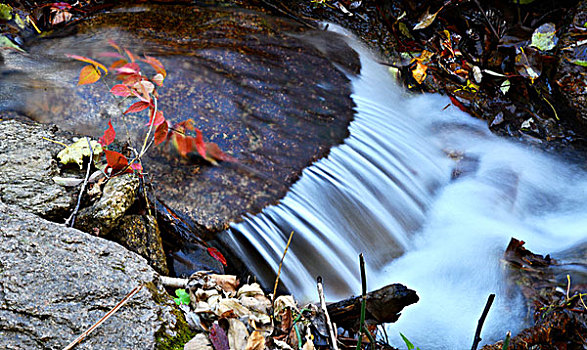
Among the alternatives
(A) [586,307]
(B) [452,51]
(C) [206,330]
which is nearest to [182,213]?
(C) [206,330]

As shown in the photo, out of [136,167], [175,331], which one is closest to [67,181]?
[136,167]

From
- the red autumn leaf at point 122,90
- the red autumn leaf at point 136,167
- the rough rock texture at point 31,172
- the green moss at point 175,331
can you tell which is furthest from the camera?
the red autumn leaf at point 122,90

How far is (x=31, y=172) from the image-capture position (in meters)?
2.21

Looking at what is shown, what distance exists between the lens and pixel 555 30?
3906mm

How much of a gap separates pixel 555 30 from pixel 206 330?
3916 mm

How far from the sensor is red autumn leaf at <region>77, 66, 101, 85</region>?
3009 mm

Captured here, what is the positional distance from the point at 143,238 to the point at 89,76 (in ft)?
4.89

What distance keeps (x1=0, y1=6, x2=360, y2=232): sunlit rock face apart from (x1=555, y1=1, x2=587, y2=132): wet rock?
1818 millimetres

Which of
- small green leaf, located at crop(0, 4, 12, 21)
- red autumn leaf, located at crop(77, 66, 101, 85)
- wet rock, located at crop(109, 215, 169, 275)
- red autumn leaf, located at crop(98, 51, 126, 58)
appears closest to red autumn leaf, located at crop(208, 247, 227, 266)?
wet rock, located at crop(109, 215, 169, 275)

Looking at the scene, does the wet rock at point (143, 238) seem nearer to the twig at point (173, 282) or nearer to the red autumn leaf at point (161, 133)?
the twig at point (173, 282)

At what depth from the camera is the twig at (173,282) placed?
7.38ft

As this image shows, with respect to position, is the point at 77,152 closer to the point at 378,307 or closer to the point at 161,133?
the point at 161,133

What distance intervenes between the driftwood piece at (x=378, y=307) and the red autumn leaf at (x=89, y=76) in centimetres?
220

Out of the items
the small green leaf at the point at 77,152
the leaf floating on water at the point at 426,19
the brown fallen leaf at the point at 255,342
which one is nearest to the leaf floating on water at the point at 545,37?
the leaf floating on water at the point at 426,19
